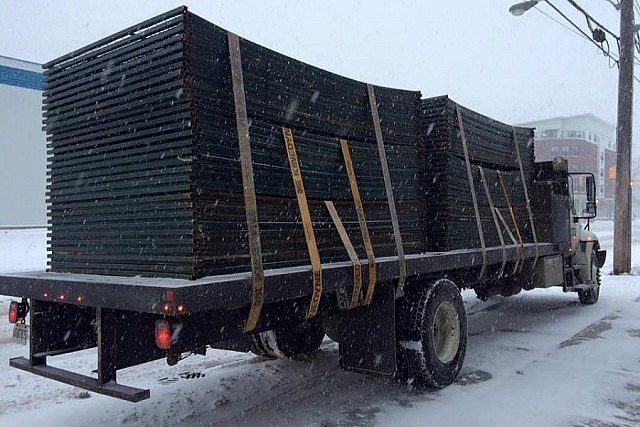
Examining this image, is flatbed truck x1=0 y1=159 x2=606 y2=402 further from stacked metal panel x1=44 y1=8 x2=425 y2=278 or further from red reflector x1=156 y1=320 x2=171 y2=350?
stacked metal panel x1=44 y1=8 x2=425 y2=278

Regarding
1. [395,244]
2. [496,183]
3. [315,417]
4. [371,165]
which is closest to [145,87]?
[371,165]

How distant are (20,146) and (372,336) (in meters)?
22.6

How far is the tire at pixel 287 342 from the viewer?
5.03 m

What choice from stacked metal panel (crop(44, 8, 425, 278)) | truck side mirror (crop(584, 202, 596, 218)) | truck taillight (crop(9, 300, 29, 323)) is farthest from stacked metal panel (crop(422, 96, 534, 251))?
truck taillight (crop(9, 300, 29, 323))

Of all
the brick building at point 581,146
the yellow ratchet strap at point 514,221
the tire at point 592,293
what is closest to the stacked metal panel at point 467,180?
the yellow ratchet strap at point 514,221

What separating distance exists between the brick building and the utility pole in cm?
6290

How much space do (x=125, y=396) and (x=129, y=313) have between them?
0.49 metres

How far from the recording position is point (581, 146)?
77062 mm

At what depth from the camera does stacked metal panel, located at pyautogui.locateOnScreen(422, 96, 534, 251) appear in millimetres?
5320

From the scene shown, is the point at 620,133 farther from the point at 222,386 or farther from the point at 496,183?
the point at 222,386

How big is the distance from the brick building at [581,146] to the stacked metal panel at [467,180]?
7149cm


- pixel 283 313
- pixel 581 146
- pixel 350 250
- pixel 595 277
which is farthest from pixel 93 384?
pixel 581 146

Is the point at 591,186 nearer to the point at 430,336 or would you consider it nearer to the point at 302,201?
the point at 430,336

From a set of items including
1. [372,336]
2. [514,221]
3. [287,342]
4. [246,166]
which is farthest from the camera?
[514,221]
